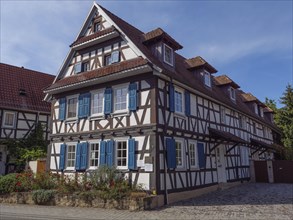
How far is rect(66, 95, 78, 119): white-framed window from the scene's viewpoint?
1586 cm

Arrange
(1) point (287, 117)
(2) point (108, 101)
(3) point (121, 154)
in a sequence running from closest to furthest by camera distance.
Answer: (3) point (121, 154) → (2) point (108, 101) → (1) point (287, 117)

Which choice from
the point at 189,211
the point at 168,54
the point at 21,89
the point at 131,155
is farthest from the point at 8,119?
the point at 189,211

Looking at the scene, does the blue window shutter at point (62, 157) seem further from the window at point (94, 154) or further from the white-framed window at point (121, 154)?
the white-framed window at point (121, 154)

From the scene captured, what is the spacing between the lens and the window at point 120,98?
13.5m

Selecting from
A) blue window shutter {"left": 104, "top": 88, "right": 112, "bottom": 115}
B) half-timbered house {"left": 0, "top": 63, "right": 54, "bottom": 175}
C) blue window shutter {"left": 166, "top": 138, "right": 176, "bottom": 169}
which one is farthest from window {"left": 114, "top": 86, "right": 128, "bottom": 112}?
half-timbered house {"left": 0, "top": 63, "right": 54, "bottom": 175}

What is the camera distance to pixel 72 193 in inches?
466

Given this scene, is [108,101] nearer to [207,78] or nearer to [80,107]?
[80,107]

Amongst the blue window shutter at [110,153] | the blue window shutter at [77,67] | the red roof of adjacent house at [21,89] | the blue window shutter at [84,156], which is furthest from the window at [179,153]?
the red roof of adjacent house at [21,89]

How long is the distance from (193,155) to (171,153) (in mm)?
2469

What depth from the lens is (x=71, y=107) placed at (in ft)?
52.9

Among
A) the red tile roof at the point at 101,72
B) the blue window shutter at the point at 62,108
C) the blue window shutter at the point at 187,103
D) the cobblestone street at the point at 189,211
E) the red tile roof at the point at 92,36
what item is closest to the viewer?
the cobblestone street at the point at 189,211

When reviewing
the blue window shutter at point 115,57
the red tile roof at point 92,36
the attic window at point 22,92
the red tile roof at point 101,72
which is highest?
the red tile roof at point 92,36

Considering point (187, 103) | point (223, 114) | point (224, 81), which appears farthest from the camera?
point (224, 81)

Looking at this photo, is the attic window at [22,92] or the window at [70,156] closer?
the window at [70,156]
